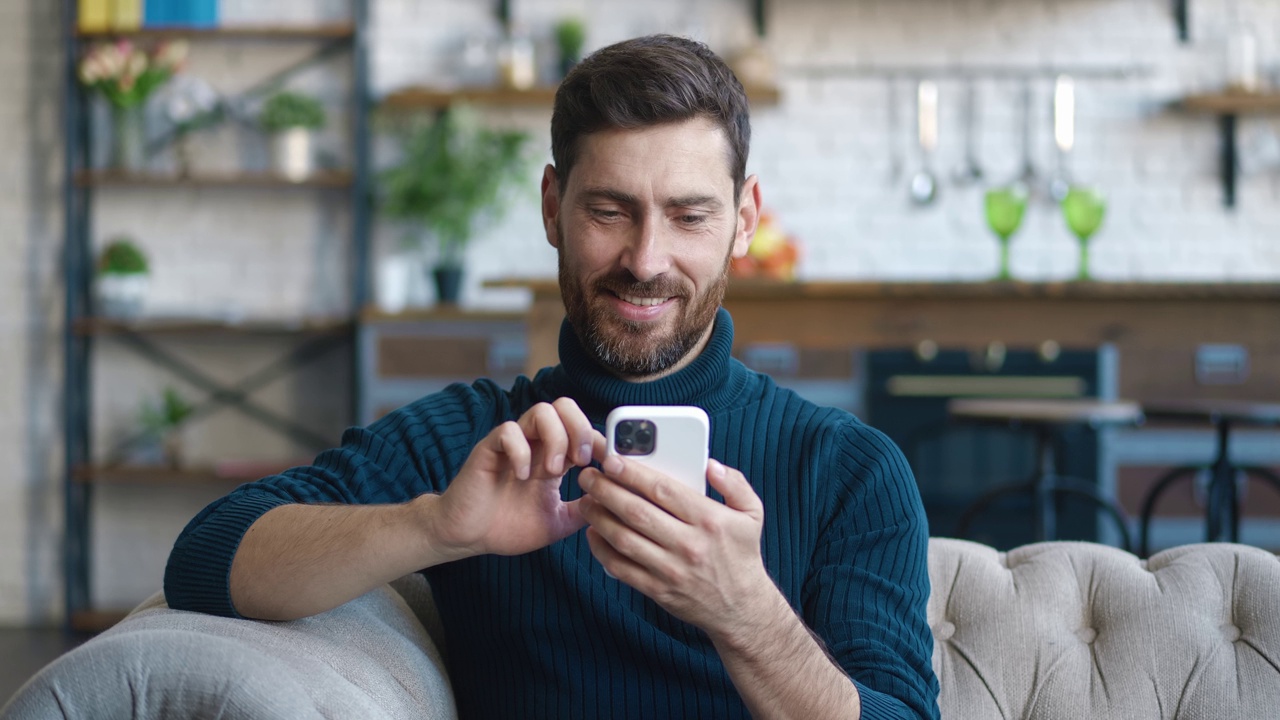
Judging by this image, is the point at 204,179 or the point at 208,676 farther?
the point at 204,179

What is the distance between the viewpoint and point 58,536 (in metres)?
4.69

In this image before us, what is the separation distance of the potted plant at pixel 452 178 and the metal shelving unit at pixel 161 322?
0.69ft

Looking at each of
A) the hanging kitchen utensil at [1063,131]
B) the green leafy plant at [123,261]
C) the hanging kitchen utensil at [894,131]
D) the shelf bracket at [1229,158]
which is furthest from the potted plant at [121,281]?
the shelf bracket at [1229,158]

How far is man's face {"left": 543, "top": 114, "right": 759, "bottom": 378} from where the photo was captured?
4.22 ft

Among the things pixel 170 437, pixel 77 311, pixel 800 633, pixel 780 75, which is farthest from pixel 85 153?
pixel 800 633

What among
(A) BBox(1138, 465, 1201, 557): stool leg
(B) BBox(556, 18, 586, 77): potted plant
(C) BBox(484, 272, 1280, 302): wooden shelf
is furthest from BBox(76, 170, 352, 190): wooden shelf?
(A) BBox(1138, 465, 1201, 557): stool leg

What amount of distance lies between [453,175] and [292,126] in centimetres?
63

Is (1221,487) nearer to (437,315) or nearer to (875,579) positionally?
(875,579)

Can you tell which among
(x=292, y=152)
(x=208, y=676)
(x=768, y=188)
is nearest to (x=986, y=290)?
(x=768, y=188)

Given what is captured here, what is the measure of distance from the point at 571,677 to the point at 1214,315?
7.60ft

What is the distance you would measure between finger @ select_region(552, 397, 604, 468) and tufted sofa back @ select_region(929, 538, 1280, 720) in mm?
639

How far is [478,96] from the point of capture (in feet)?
14.9

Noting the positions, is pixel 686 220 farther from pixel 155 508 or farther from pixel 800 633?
pixel 155 508

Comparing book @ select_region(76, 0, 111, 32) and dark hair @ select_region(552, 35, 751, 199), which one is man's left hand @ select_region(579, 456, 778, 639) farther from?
book @ select_region(76, 0, 111, 32)
